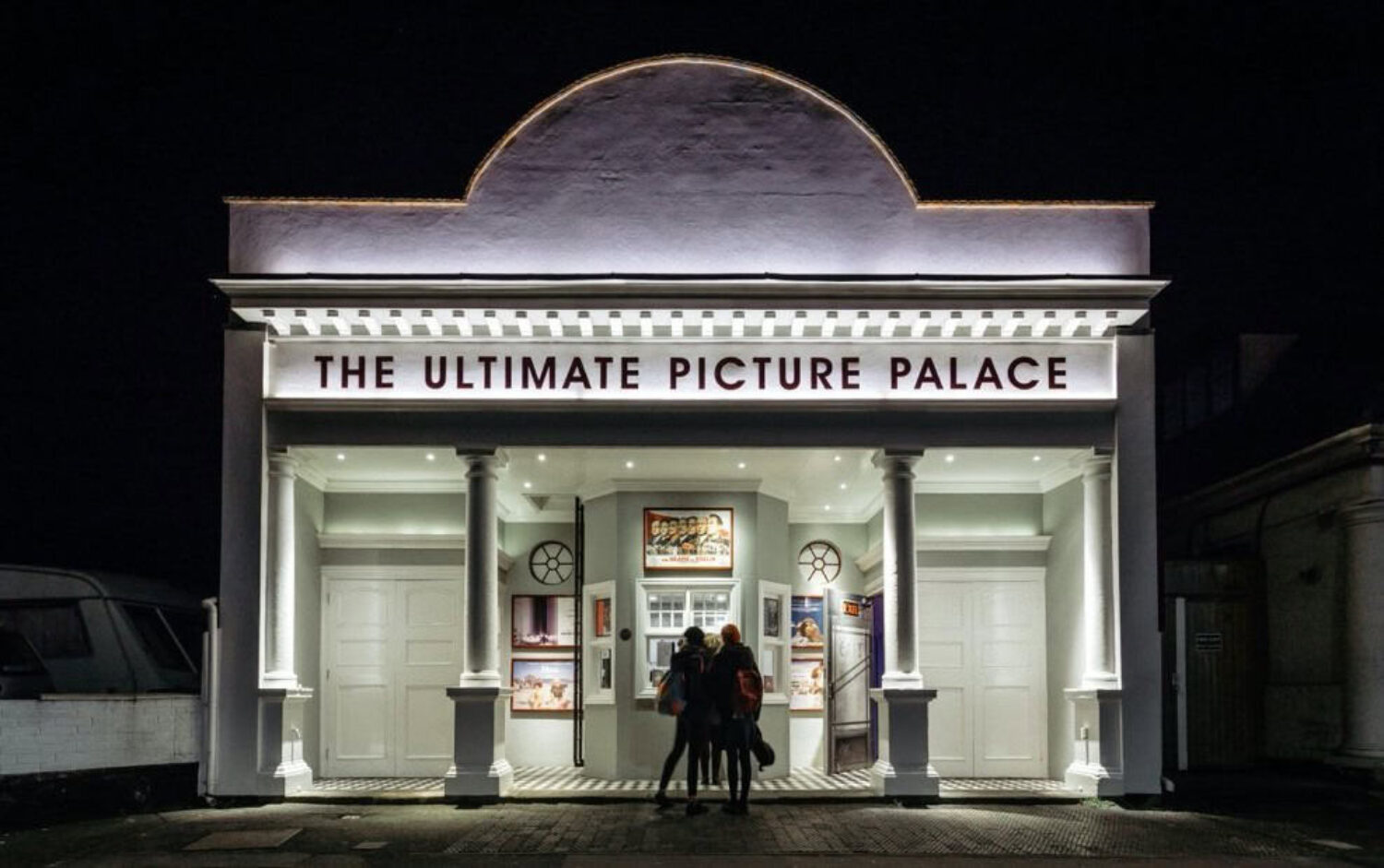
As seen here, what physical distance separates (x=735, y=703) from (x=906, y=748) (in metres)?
2.03

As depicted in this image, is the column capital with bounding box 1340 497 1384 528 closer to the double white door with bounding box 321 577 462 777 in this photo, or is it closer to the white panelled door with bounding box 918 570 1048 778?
the white panelled door with bounding box 918 570 1048 778

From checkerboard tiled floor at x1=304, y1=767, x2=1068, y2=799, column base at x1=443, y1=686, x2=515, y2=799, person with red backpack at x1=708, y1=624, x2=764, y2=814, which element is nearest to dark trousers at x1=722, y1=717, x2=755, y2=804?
person with red backpack at x1=708, y1=624, x2=764, y2=814

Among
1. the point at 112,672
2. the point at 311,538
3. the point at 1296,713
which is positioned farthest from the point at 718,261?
the point at 1296,713

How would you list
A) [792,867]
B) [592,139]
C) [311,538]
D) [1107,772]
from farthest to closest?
[311,538] → [592,139] → [1107,772] → [792,867]

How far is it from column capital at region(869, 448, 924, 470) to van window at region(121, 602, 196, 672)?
8470 mm

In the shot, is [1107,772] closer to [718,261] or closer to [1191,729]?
[1191,729]

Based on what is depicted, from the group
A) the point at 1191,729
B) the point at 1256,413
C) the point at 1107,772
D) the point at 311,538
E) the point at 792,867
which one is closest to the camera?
the point at 792,867

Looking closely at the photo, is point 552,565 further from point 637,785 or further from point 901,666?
point 901,666

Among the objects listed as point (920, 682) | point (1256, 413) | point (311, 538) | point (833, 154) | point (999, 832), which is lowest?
point (999, 832)

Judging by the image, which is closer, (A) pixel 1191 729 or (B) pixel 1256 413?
(A) pixel 1191 729

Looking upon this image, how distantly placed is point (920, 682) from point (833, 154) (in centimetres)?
570

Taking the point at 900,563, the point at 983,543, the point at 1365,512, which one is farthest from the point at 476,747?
the point at 1365,512

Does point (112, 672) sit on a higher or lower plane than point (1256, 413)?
lower

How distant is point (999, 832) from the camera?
12.8 meters
